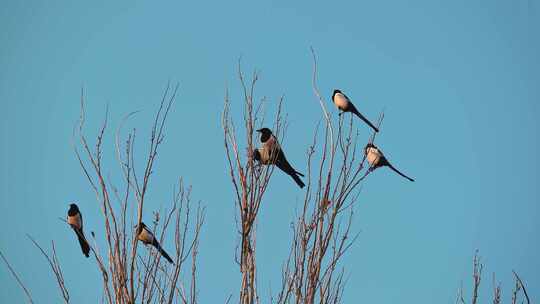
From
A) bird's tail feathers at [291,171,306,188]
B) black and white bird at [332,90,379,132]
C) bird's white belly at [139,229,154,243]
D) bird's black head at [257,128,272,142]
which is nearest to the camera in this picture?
bird's white belly at [139,229,154,243]

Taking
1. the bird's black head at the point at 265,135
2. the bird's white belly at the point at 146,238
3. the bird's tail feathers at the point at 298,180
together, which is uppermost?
the bird's black head at the point at 265,135

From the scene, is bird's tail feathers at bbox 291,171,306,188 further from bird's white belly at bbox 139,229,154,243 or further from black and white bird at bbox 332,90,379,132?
black and white bird at bbox 332,90,379,132

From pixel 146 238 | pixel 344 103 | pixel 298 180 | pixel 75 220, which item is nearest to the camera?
pixel 146 238

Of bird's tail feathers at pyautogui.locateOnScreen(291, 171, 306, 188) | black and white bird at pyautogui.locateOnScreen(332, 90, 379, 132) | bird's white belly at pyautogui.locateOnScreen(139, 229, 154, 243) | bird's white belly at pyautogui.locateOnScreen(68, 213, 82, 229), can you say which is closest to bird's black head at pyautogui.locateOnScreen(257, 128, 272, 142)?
bird's tail feathers at pyautogui.locateOnScreen(291, 171, 306, 188)

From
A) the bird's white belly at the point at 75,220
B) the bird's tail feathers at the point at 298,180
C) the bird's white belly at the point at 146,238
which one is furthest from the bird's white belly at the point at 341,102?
the bird's white belly at the point at 146,238

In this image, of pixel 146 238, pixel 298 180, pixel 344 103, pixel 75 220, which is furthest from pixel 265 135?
pixel 75 220

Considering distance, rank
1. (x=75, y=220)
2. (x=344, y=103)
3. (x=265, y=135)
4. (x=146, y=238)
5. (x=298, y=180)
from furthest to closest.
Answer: (x=75, y=220), (x=344, y=103), (x=265, y=135), (x=298, y=180), (x=146, y=238)

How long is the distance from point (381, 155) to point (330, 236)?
199 inches

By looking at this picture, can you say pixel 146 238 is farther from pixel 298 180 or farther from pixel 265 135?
pixel 265 135

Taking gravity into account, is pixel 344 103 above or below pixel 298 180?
above

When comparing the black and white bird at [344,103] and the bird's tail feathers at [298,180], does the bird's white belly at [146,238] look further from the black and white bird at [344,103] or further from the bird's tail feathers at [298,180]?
the black and white bird at [344,103]

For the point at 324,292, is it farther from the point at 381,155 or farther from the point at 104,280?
the point at 381,155

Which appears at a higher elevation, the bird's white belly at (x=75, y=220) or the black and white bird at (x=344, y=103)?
the black and white bird at (x=344, y=103)

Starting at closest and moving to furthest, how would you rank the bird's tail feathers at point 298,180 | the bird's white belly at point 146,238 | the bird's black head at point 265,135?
the bird's white belly at point 146,238, the bird's tail feathers at point 298,180, the bird's black head at point 265,135
